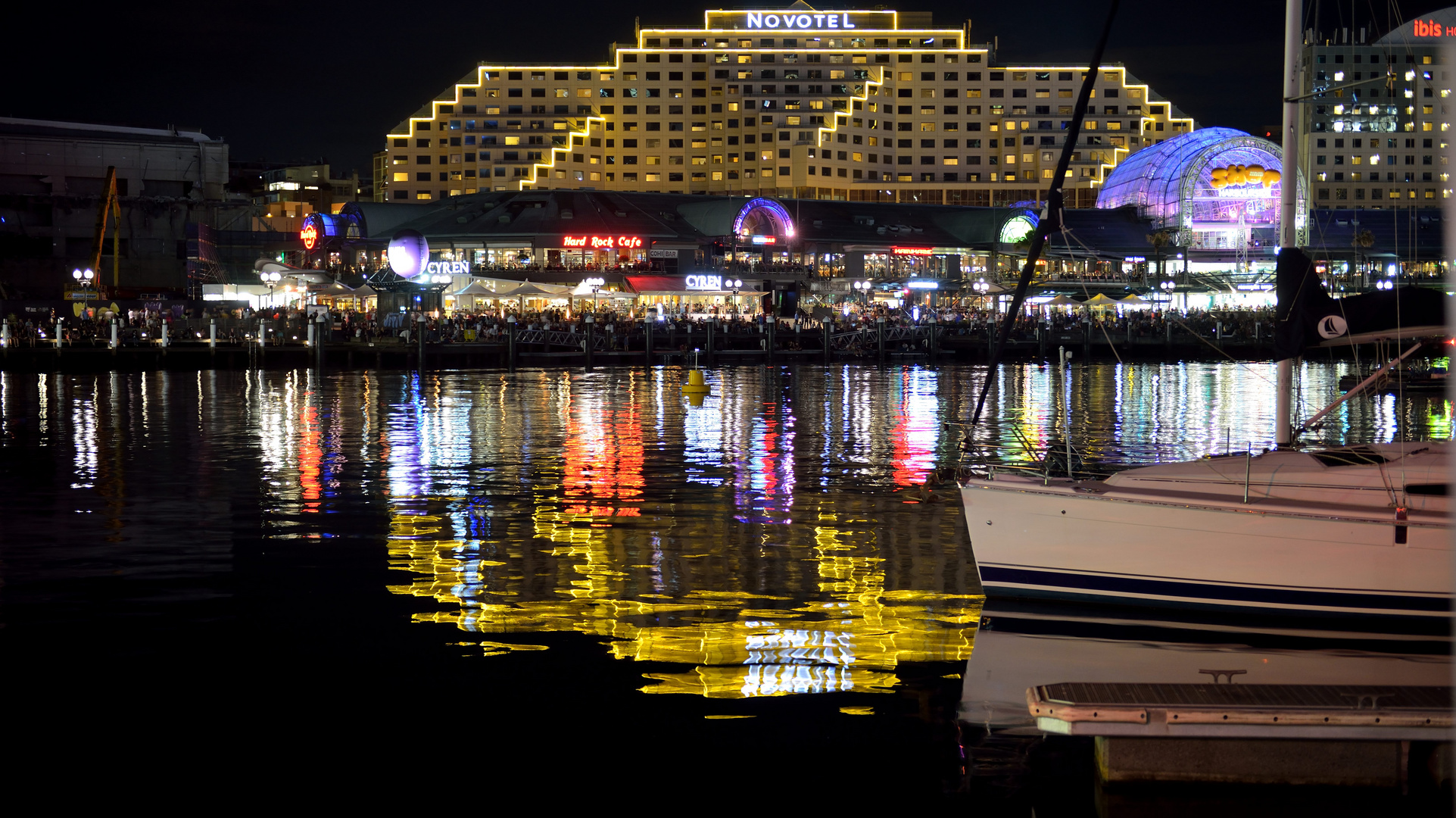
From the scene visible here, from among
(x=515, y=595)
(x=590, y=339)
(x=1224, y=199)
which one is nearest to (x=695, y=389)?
(x=590, y=339)

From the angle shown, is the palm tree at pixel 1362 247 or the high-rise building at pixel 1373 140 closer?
the palm tree at pixel 1362 247

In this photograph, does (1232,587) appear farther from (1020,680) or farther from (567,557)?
(567,557)

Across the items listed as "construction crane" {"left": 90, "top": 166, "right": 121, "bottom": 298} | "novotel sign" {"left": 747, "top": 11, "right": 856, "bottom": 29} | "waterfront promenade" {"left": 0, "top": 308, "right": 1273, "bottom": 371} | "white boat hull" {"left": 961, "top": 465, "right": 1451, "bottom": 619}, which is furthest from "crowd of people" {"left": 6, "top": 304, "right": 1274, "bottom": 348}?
"novotel sign" {"left": 747, "top": 11, "right": 856, "bottom": 29}

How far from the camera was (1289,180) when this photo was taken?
15.8 m

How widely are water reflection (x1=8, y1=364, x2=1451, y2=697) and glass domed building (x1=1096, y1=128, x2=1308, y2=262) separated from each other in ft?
147

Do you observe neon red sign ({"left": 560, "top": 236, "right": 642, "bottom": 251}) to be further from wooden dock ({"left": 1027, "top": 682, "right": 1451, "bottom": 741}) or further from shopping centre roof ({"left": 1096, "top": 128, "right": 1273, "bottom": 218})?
wooden dock ({"left": 1027, "top": 682, "right": 1451, "bottom": 741})

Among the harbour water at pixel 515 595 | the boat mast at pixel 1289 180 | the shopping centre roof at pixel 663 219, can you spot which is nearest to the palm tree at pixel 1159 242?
the shopping centre roof at pixel 663 219

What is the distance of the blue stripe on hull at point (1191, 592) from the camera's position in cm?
1128

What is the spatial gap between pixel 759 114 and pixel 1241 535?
143808 mm

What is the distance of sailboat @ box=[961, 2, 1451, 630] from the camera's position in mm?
11180

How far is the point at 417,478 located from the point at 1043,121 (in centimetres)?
14505

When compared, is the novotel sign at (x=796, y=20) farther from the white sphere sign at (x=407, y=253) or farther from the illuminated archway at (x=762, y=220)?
the white sphere sign at (x=407, y=253)

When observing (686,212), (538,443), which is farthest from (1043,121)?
(538,443)

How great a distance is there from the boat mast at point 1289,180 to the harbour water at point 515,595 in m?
2.84
